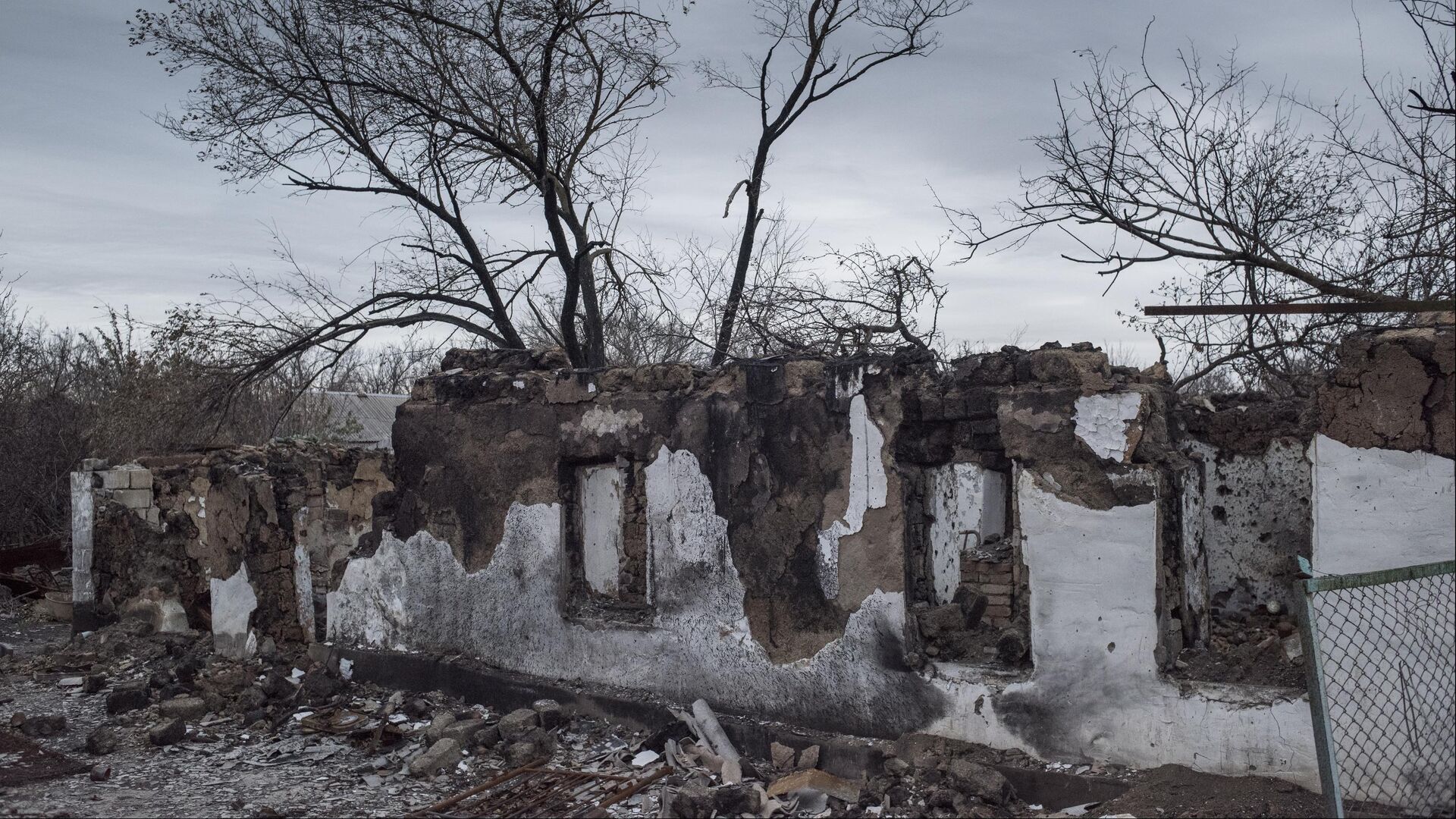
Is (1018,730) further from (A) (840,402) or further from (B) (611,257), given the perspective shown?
(B) (611,257)

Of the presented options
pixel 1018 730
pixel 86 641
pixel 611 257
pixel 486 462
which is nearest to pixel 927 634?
pixel 1018 730

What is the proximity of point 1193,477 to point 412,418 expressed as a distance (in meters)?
4.96

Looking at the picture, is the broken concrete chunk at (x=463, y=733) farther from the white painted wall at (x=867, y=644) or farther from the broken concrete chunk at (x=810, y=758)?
the broken concrete chunk at (x=810, y=758)

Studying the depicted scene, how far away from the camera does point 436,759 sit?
18.7ft

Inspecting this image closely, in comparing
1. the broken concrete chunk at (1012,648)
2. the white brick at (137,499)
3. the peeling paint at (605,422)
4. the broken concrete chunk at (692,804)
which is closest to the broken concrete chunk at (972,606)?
the broken concrete chunk at (1012,648)

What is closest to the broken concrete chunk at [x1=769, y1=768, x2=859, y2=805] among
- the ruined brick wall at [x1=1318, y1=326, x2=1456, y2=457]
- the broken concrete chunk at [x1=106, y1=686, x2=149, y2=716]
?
the ruined brick wall at [x1=1318, y1=326, x2=1456, y2=457]

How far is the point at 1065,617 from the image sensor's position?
4.62 m

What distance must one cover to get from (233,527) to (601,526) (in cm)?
401

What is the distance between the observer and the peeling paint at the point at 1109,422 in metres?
4.52

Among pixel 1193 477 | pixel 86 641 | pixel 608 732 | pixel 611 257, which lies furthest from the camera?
pixel 611 257

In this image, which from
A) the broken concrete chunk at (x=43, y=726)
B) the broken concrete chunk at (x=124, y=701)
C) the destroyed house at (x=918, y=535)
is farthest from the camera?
the broken concrete chunk at (x=124, y=701)

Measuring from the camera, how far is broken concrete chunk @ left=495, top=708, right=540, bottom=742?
592cm

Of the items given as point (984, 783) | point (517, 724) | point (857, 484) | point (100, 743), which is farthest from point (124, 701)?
point (984, 783)

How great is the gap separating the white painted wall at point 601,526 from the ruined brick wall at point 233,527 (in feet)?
9.98
